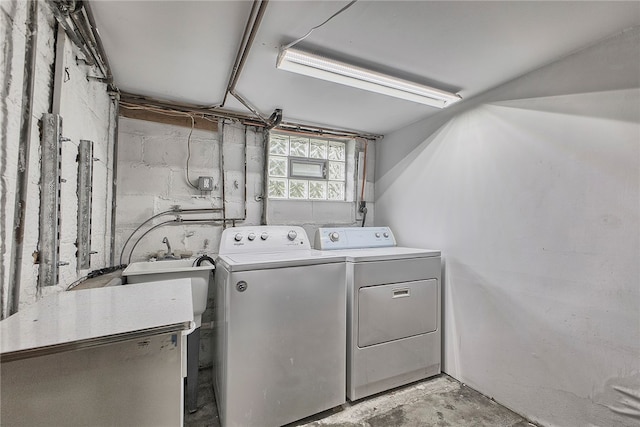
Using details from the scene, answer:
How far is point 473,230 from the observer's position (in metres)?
2.12

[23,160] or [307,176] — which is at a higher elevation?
[307,176]

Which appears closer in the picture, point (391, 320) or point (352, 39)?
point (352, 39)

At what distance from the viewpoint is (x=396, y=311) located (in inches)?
82.4

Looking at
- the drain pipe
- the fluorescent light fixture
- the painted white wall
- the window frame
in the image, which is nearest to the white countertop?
the drain pipe

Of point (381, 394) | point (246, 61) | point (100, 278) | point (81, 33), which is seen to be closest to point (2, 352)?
point (100, 278)

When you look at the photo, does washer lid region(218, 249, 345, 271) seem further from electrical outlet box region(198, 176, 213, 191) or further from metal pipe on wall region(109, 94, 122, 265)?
metal pipe on wall region(109, 94, 122, 265)

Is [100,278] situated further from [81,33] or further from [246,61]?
[246,61]

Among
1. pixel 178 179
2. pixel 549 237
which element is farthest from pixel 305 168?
pixel 549 237

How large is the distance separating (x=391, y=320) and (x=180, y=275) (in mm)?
1539

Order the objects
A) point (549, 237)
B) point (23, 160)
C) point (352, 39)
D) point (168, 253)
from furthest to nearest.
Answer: point (168, 253)
point (549, 237)
point (352, 39)
point (23, 160)

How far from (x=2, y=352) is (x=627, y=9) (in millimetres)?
2493

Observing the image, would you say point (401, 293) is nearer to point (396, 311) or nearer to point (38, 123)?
point (396, 311)

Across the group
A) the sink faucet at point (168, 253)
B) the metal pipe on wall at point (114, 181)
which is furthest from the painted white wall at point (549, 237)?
the metal pipe on wall at point (114, 181)

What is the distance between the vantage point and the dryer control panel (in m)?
2.50
